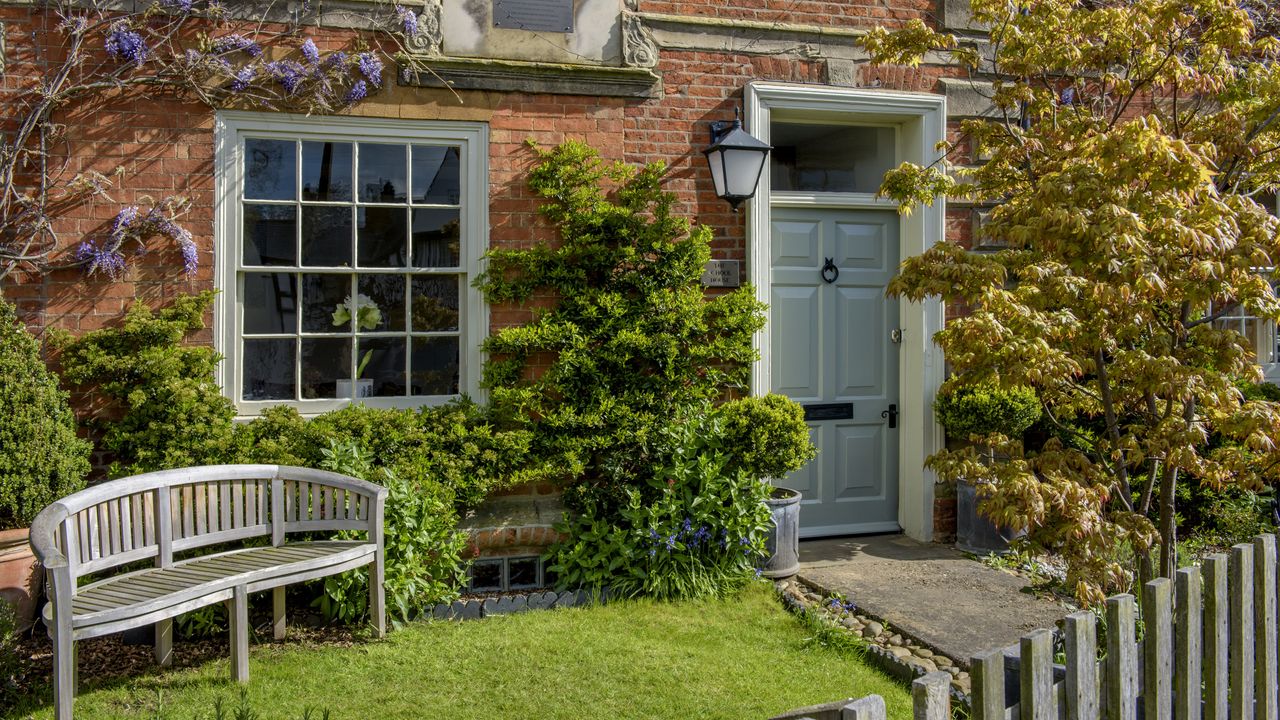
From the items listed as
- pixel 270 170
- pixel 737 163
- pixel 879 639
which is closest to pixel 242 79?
pixel 270 170

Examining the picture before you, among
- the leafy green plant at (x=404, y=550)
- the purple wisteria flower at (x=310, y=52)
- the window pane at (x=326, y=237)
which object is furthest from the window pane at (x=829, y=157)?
the leafy green plant at (x=404, y=550)

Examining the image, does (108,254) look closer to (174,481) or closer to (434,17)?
(174,481)

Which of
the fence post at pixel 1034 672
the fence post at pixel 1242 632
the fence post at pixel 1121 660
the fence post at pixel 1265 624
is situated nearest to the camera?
the fence post at pixel 1034 672

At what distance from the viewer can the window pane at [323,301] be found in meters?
5.96

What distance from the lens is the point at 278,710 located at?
412 centimetres

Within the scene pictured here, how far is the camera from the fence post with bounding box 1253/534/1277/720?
300cm

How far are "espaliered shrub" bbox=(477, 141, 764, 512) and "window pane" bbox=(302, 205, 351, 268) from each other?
85 centimetres

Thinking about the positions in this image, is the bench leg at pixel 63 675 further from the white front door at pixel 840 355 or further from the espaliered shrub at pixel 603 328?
the white front door at pixel 840 355

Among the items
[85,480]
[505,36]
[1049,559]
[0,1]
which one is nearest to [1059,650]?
[1049,559]

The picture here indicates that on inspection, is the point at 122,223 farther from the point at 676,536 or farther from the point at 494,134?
the point at 676,536

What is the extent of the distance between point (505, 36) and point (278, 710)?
4.09 meters

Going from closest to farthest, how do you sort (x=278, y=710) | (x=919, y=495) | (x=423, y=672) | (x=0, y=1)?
1. (x=278, y=710)
2. (x=423, y=672)
3. (x=0, y=1)
4. (x=919, y=495)

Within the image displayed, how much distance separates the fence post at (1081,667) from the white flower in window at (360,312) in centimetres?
462

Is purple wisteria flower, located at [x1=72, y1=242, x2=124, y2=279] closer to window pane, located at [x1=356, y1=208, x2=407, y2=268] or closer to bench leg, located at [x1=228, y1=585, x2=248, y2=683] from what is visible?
window pane, located at [x1=356, y1=208, x2=407, y2=268]
